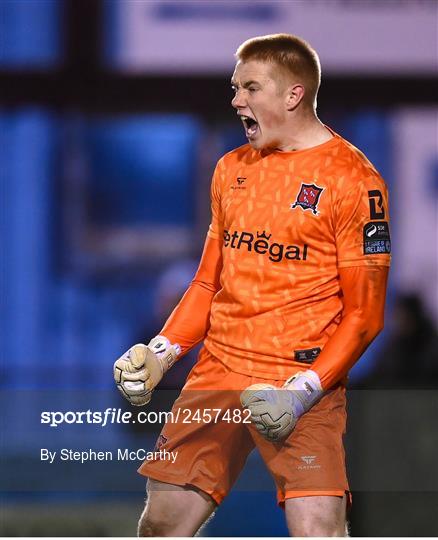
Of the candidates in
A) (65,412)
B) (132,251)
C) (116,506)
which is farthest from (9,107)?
(116,506)

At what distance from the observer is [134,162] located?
16.3ft

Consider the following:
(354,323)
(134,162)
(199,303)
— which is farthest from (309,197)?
(134,162)

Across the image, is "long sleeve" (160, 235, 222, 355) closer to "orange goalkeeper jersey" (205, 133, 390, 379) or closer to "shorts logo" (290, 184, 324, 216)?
"orange goalkeeper jersey" (205, 133, 390, 379)

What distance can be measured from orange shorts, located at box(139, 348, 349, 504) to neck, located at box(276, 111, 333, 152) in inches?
27.2

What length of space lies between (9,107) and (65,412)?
151cm

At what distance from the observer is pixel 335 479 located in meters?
3.10

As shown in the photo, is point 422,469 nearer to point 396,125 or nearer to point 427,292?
point 427,292

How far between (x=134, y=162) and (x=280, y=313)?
195 centimetres

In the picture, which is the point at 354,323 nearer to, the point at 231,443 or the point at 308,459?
the point at 308,459

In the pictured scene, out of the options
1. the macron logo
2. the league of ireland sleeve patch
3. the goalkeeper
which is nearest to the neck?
the goalkeeper

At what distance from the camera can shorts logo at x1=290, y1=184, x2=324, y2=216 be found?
10.4 feet

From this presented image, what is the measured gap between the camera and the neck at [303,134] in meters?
3.27

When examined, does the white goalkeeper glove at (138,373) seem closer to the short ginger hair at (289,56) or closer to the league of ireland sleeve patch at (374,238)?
the league of ireland sleeve patch at (374,238)

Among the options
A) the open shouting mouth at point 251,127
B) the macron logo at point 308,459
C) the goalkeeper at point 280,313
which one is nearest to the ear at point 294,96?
the goalkeeper at point 280,313
